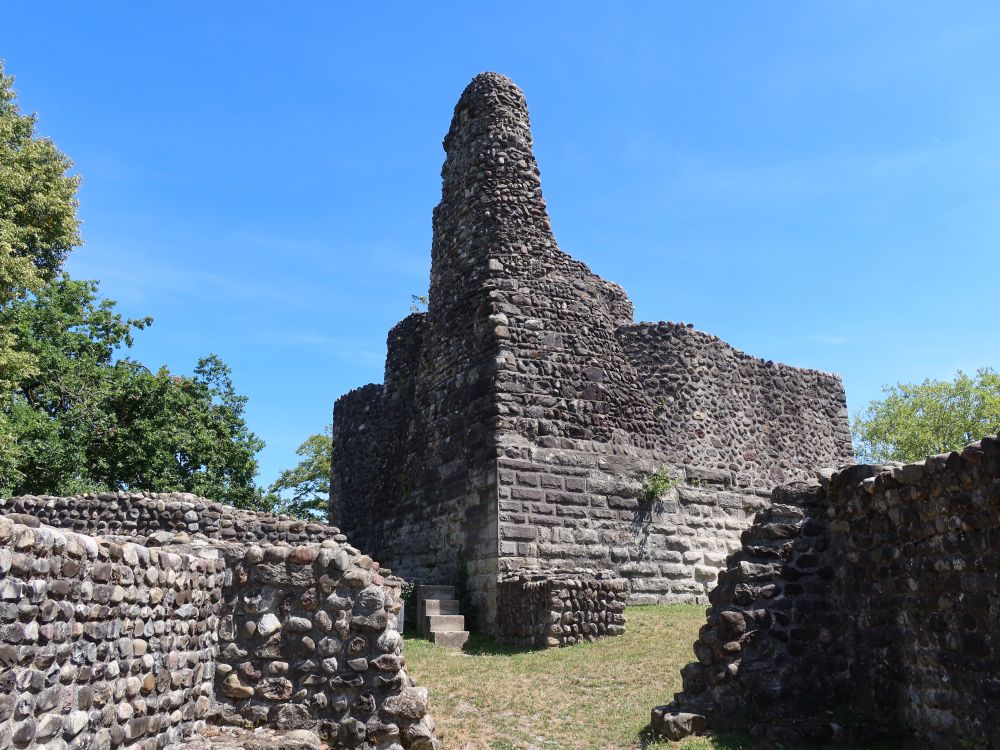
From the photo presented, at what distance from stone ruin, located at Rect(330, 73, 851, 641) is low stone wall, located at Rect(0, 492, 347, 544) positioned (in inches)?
115

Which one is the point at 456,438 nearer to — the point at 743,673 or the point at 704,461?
the point at 704,461

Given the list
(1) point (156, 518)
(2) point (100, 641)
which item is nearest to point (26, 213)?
(1) point (156, 518)

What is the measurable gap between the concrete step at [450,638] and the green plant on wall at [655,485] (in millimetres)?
4562

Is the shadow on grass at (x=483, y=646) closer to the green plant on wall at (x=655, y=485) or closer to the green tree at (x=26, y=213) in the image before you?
the green plant on wall at (x=655, y=485)

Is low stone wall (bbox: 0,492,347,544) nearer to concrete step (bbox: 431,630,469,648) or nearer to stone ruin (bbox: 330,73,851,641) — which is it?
concrete step (bbox: 431,630,469,648)

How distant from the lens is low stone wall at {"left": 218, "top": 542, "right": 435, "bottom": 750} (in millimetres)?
6945

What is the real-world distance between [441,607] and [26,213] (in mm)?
17304

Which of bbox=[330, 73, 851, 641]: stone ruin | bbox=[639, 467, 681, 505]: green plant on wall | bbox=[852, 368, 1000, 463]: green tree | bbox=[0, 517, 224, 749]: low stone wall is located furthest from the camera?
bbox=[852, 368, 1000, 463]: green tree

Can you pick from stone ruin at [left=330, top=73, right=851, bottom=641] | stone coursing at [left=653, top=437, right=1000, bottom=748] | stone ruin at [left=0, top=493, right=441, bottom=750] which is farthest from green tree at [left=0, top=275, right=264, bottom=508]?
stone coursing at [left=653, top=437, right=1000, bottom=748]

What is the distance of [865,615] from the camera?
297 inches

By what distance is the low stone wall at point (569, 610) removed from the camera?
12.1 metres

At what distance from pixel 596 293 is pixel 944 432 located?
117 ft

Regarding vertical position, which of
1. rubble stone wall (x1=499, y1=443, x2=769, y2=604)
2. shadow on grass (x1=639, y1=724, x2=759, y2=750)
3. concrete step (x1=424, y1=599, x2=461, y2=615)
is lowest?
shadow on grass (x1=639, y1=724, x2=759, y2=750)

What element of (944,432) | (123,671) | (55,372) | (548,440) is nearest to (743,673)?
(123,671)
